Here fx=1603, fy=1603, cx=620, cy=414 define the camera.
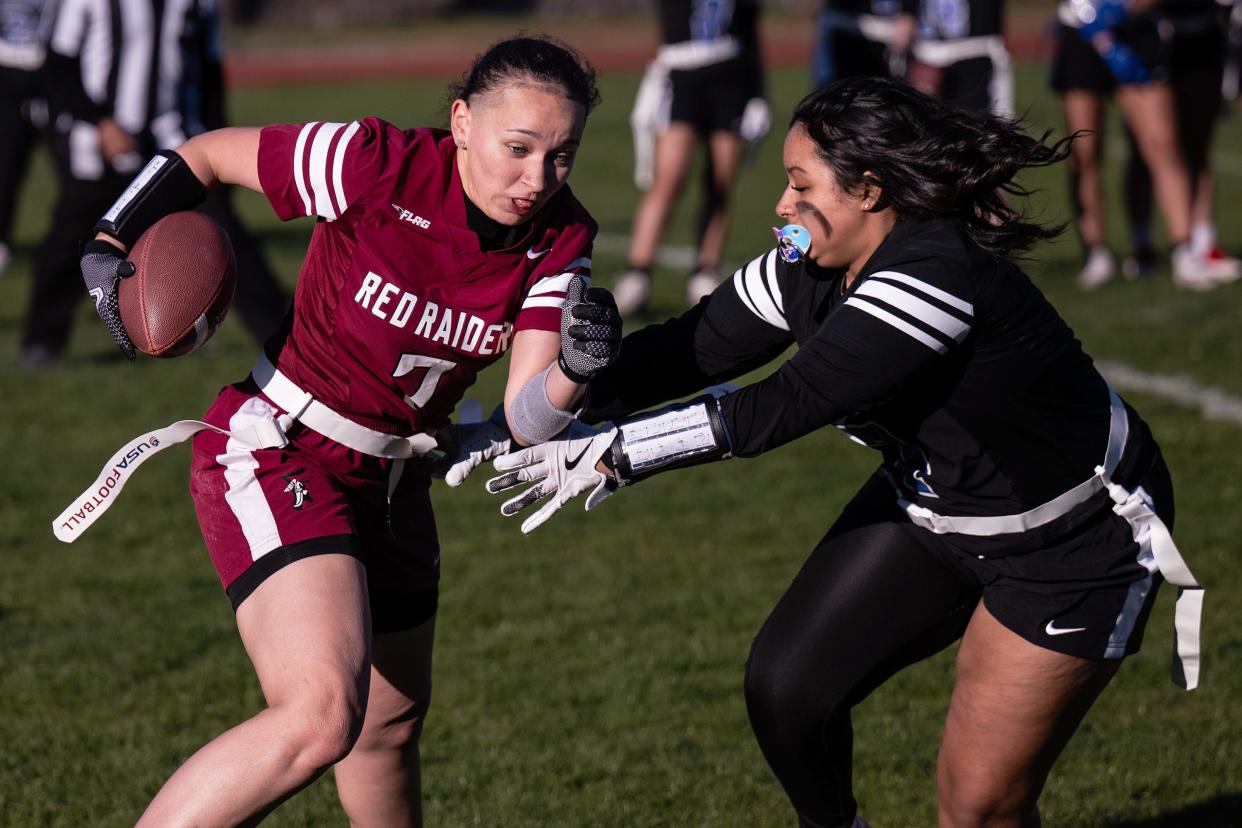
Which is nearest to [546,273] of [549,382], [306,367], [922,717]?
[549,382]

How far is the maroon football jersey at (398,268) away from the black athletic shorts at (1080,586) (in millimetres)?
999

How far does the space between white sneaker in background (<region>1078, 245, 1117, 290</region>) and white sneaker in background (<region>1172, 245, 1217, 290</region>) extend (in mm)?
409

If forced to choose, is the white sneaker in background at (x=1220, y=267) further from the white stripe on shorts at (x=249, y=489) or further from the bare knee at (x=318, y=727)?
the bare knee at (x=318, y=727)

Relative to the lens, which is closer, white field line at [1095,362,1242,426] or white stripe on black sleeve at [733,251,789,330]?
white stripe on black sleeve at [733,251,789,330]

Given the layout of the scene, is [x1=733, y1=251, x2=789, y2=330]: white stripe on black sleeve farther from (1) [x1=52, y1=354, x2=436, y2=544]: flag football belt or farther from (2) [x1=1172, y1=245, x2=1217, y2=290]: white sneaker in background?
(2) [x1=1172, y1=245, x2=1217, y2=290]: white sneaker in background

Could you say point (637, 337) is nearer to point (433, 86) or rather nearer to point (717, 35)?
point (717, 35)

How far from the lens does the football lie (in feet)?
10.4

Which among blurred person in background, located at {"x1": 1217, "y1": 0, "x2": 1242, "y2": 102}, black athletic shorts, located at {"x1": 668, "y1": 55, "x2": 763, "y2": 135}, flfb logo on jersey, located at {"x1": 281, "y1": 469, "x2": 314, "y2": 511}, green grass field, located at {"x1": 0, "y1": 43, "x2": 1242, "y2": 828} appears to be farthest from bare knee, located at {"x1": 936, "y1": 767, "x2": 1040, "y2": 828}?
blurred person in background, located at {"x1": 1217, "y1": 0, "x2": 1242, "y2": 102}

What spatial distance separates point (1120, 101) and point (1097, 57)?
0.92 ft

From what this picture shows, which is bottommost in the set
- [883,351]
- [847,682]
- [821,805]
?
[821,805]

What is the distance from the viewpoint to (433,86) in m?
23.8

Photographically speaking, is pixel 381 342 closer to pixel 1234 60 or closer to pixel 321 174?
pixel 321 174

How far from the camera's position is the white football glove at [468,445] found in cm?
323

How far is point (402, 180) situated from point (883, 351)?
97 cm
